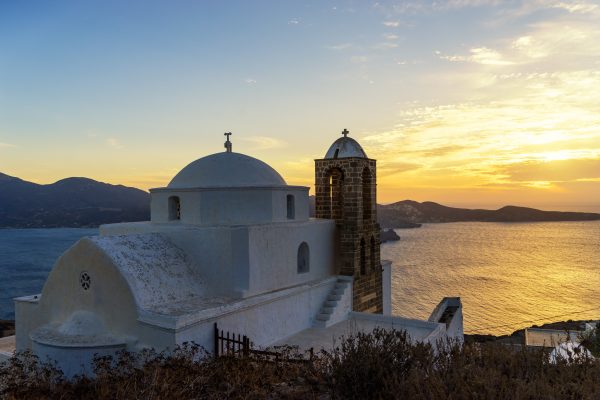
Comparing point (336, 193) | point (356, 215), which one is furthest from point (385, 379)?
point (336, 193)

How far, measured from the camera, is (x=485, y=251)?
103062mm

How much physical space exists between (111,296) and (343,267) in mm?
6577

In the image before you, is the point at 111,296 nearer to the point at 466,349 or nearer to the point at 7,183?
the point at 466,349

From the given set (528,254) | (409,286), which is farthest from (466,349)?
(528,254)

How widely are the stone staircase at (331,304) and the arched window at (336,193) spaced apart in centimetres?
227

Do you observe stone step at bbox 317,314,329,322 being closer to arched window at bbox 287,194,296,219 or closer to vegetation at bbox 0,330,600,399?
arched window at bbox 287,194,296,219

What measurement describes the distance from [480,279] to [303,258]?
193 feet

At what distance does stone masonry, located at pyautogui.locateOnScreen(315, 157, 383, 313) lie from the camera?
13.2 metres

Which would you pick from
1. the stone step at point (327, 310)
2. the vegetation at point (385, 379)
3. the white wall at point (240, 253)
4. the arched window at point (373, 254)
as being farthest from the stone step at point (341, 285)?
the vegetation at point (385, 379)

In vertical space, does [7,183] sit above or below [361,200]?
above

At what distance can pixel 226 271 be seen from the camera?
9.96 m

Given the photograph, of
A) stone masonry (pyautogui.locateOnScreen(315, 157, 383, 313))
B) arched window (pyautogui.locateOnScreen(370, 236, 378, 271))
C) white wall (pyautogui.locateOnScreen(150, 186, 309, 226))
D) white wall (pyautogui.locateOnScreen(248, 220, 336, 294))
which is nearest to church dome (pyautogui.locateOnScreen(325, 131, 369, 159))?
stone masonry (pyautogui.locateOnScreen(315, 157, 383, 313))

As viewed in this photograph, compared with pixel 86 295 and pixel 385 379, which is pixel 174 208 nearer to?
pixel 86 295

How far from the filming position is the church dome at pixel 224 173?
37.3ft
